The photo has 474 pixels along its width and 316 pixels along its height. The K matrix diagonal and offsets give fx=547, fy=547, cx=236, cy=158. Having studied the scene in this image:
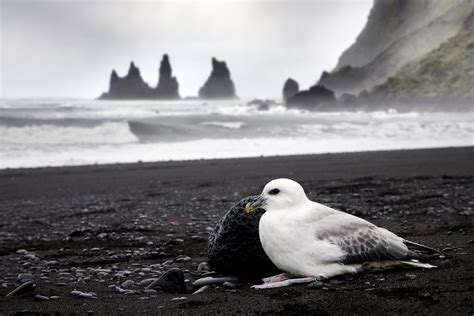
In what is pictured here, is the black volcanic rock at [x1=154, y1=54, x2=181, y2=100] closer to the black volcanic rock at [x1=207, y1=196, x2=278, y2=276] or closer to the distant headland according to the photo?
the distant headland

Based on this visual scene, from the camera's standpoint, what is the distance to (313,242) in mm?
4023

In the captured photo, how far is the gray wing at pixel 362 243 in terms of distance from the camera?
13.5ft

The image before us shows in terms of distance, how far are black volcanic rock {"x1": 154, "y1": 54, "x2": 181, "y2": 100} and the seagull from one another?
105801 millimetres

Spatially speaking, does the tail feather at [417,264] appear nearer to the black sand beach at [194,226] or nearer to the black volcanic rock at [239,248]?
the black sand beach at [194,226]

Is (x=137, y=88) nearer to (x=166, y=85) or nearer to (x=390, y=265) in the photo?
(x=166, y=85)

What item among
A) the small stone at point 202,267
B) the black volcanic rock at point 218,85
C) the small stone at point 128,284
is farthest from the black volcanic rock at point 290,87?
the small stone at point 128,284

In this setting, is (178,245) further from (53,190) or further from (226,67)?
(226,67)

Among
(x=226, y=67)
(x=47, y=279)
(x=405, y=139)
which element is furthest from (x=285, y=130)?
(x=226, y=67)

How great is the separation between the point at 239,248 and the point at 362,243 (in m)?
1.18

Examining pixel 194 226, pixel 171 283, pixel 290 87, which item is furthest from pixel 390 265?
pixel 290 87

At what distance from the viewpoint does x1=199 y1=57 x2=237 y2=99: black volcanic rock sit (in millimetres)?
120875

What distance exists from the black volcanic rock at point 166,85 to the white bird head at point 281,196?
106 metres

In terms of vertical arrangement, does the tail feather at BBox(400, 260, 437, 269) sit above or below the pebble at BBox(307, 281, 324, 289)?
above

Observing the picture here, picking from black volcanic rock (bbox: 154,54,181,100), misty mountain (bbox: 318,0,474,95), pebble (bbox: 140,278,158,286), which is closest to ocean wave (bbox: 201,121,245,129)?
pebble (bbox: 140,278,158,286)
